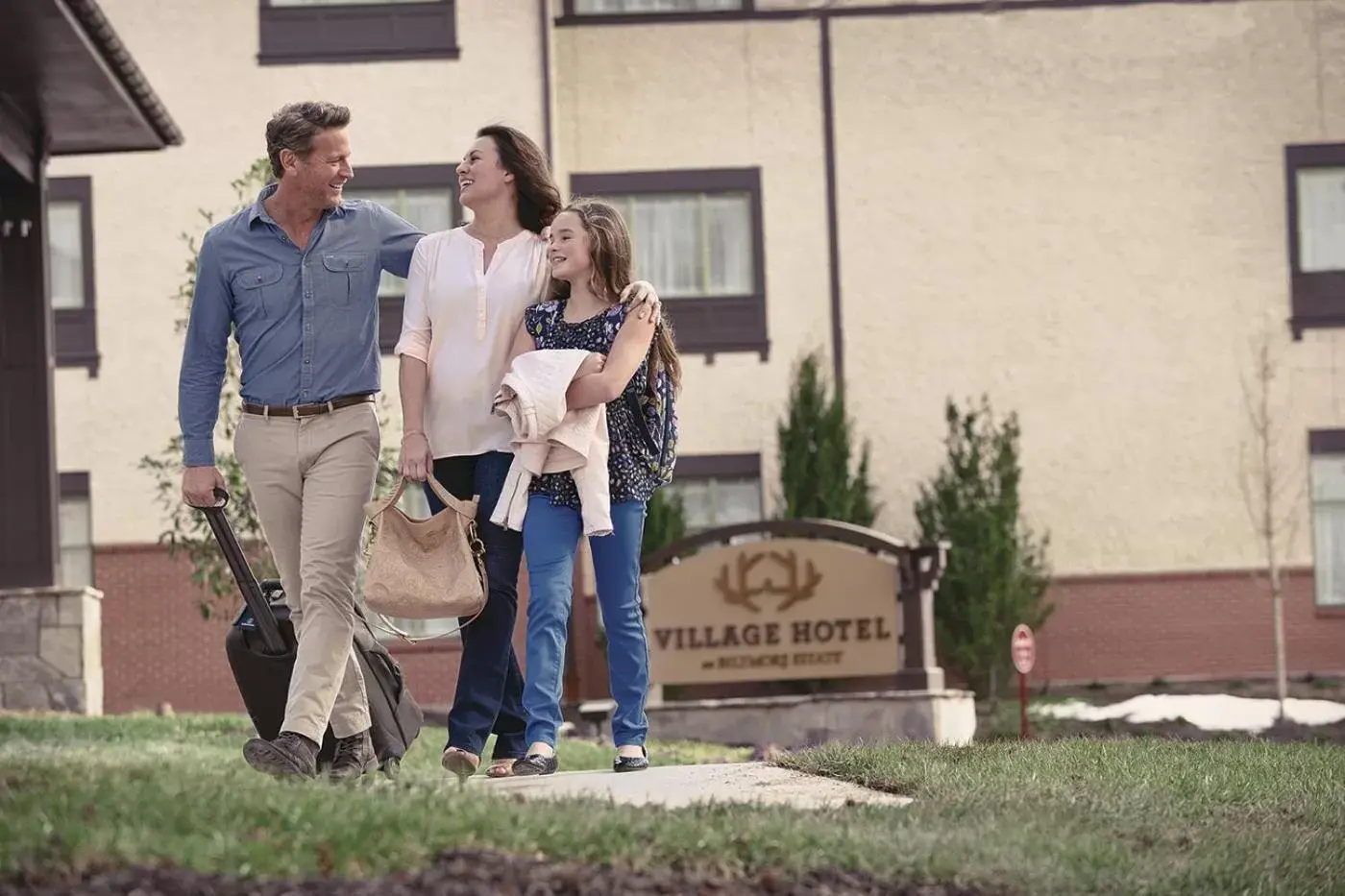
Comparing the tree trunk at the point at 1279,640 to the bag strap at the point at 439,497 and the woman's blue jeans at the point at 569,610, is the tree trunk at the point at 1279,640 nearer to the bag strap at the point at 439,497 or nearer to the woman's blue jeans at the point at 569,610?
the woman's blue jeans at the point at 569,610

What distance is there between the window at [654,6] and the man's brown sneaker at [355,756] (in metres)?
22.1

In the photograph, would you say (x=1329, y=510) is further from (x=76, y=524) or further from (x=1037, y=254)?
(x=76, y=524)

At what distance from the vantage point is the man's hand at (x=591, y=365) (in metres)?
8.55

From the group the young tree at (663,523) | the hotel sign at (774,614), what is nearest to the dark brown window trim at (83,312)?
the young tree at (663,523)

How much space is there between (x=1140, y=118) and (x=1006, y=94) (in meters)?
1.82

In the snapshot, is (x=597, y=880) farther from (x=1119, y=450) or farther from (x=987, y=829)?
(x=1119, y=450)

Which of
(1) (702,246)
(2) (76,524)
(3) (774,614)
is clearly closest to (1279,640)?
(3) (774,614)

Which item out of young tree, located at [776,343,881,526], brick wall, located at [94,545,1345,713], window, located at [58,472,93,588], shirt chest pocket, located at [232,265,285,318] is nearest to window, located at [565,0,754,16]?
young tree, located at [776,343,881,526]

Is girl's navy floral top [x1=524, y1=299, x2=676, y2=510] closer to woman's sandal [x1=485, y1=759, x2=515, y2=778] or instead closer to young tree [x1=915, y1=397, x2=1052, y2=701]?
woman's sandal [x1=485, y1=759, x2=515, y2=778]

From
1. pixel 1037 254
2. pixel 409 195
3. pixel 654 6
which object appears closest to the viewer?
pixel 409 195

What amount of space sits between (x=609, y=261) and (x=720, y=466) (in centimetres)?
2084

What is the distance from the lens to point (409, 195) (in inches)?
1145

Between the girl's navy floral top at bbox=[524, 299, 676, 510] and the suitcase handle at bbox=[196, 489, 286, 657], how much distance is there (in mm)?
1158

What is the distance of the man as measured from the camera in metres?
8.46
